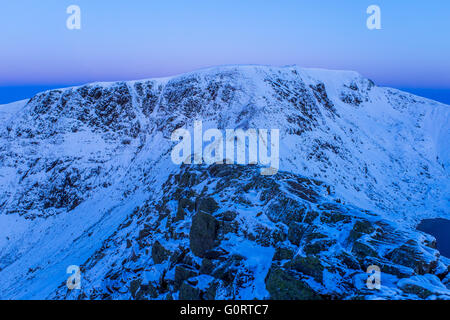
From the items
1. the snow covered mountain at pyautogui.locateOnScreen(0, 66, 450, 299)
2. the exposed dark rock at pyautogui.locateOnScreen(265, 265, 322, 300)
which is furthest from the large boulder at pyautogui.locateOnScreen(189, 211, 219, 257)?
the exposed dark rock at pyautogui.locateOnScreen(265, 265, 322, 300)

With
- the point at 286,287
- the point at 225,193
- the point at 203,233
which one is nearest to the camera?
the point at 286,287

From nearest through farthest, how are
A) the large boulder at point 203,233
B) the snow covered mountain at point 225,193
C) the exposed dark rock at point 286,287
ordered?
the exposed dark rock at point 286,287 → the snow covered mountain at point 225,193 → the large boulder at point 203,233

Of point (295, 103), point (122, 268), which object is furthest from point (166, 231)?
point (295, 103)

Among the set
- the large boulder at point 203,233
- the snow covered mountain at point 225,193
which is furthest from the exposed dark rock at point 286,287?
the large boulder at point 203,233

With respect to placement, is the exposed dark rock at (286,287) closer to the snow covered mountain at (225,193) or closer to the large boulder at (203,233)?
the snow covered mountain at (225,193)

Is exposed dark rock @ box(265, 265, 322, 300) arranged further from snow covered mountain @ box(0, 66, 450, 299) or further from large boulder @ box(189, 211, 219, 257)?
large boulder @ box(189, 211, 219, 257)

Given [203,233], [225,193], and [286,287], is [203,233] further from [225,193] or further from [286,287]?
[286,287]

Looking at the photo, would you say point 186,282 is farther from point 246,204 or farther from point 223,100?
point 223,100

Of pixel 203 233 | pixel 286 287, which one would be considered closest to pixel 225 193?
pixel 203 233

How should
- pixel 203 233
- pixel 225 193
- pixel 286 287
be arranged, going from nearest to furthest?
1. pixel 286 287
2. pixel 203 233
3. pixel 225 193
